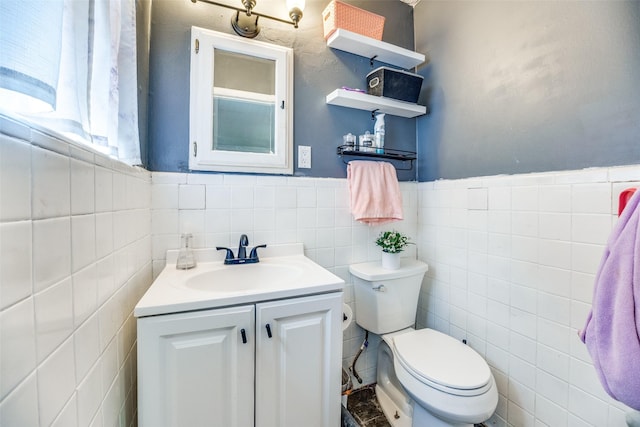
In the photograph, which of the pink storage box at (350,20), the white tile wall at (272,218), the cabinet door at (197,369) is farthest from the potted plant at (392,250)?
the pink storage box at (350,20)

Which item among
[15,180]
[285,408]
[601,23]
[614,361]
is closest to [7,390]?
[15,180]

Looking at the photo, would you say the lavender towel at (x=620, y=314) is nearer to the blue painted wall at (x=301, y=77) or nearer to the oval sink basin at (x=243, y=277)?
the oval sink basin at (x=243, y=277)

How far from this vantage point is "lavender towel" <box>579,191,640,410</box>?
623 mm

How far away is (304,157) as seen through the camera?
4.50 ft

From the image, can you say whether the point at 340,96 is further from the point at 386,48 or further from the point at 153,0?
the point at 153,0

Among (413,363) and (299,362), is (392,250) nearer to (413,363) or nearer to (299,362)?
(413,363)

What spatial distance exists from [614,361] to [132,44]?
1.65 meters

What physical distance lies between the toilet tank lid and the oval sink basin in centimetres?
40

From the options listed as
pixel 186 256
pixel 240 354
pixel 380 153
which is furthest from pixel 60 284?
pixel 380 153

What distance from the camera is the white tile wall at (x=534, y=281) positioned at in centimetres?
90

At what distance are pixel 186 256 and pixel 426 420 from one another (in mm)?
1258

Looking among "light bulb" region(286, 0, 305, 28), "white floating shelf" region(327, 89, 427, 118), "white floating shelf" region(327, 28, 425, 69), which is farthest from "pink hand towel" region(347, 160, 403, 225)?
"light bulb" region(286, 0, 305, 28)

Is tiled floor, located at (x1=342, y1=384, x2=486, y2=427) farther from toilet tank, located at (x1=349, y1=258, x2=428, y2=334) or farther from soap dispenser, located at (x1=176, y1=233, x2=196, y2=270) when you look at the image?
soap dispenser, located at (x1=176, y1=233, x2=196, y2=270)

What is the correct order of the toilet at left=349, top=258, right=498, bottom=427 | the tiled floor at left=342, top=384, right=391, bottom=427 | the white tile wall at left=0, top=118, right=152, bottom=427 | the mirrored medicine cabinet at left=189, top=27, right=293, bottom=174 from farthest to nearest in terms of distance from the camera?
the tiled floor at left=342, top=384, right=391, bottom=427
the mirrored medicine cabinet at left=189, top=27, right=293, bottom=174
the toilet at left=349, top=258, right=498, bottom=427
the white tile wall at left=0, top=118, right=152, bottom=427
